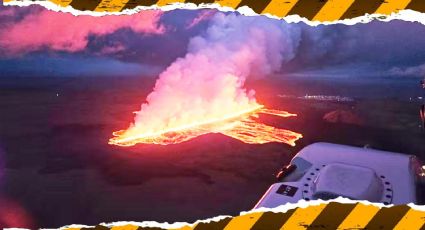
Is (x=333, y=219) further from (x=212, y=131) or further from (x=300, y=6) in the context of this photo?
(x=212, y=131)

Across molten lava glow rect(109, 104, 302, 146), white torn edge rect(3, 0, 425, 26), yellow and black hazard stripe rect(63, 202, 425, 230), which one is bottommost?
molten lava glow rect(109, 104, 302, 146)

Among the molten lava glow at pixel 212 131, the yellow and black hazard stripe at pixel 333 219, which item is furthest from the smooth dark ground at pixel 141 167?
the yellow and black hazard stripe at pixel 333 219

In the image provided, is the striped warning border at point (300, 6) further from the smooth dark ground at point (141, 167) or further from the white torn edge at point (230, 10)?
the smooth dark ground at point (141, 167)

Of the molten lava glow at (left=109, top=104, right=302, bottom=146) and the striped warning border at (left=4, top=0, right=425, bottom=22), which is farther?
the molten lava glow at (left=109, top=104, right=302, bottom=146)

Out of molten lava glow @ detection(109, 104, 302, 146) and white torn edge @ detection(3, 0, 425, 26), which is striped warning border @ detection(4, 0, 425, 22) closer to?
white torn edge @ detection(3, 0, 425, 26)

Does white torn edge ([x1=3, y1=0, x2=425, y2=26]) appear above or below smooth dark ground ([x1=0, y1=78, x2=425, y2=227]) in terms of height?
above

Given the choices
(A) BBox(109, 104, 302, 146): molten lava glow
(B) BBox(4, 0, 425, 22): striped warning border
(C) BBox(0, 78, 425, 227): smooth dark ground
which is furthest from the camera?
(A) BBox(109, 104, 302, 146): molten lava glow

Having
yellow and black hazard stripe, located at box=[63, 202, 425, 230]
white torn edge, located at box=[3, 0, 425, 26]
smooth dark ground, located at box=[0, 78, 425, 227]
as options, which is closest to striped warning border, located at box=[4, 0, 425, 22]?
white torn edge, located at box=[3, 0, 425, 26]
